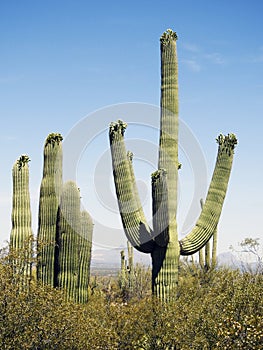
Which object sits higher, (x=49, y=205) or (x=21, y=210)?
(x=49, y=205)

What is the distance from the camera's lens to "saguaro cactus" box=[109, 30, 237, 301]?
14.3m

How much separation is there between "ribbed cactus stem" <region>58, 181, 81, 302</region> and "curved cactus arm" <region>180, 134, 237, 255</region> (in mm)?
2986

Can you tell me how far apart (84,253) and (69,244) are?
0.79m

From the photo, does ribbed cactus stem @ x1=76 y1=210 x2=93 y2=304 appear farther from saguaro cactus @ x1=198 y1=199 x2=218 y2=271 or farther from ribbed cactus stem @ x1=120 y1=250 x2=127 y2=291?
ribbed cactus stem @ x1=120 y1=250 x2=127 y2=291

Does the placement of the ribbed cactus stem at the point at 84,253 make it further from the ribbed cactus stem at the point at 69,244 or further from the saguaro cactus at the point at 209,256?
the saguaro cactus at the point at 209,256

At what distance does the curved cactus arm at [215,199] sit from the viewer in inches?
596

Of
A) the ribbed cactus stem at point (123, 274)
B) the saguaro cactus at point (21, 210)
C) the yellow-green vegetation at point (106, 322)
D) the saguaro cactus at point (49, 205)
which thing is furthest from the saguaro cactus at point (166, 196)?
the ribbed cactus stem at point (123, 274)

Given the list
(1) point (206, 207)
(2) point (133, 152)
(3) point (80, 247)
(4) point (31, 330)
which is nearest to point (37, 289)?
(4) point (31, 330)

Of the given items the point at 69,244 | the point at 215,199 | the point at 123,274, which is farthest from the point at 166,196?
the point at 123,274

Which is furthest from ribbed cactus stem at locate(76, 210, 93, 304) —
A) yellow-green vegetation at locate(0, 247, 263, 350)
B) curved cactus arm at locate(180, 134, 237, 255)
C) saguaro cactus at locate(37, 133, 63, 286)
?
curved cactus arm at locate(180, 134, 237, 255)

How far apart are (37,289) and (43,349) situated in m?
1.35

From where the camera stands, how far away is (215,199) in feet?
50.0

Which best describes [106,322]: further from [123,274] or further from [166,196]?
[123,274]

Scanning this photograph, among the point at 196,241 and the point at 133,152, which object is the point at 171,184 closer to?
the point at 196,241
